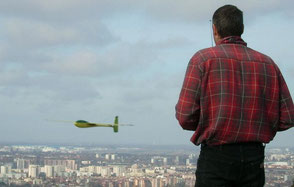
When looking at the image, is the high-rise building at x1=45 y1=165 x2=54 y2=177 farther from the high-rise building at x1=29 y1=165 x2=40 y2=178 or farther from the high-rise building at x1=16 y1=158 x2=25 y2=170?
the high-rise building at x1=29 y1=165 x2=40 y2=178

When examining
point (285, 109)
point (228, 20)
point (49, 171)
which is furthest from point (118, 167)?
point (228, 20)

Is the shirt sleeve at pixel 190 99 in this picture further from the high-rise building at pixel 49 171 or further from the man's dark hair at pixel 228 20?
the high-rise building at pixel 49 171

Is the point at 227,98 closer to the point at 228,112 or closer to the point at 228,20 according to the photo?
the point at 228,112

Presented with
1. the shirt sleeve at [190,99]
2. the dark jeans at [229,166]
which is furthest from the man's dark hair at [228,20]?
the dark jeans at [229,166]

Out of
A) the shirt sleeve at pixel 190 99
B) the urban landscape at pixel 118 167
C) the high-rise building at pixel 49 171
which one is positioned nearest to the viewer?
the shirt sleeve at pixel 190 99

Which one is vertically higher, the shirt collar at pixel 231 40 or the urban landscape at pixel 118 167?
the shirt collar at pixel 231 40

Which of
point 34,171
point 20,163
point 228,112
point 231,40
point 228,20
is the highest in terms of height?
point 228,20

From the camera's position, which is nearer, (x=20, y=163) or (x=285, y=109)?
(x=285, y=109)

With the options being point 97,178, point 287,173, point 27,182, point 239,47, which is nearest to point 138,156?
point 97,178

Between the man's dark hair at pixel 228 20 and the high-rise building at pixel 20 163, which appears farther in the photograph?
the high-rise building at pixel 20 163
